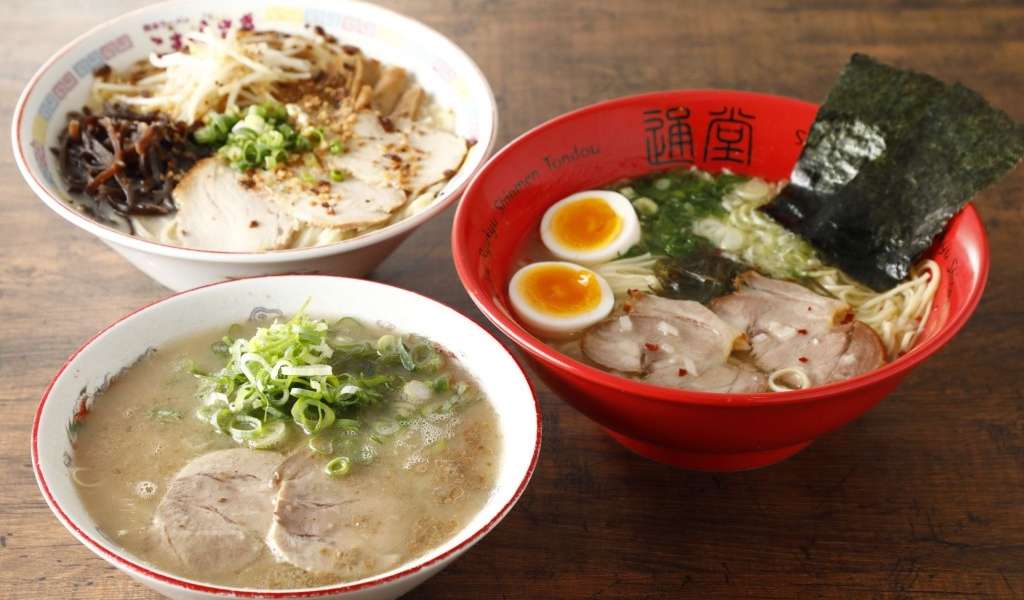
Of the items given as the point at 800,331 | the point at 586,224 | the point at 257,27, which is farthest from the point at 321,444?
the point at 257,27

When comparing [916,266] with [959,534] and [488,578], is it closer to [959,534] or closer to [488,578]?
[959,534]

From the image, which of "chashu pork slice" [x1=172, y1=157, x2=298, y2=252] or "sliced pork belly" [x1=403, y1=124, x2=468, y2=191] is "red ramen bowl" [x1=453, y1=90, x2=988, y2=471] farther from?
"chashu pork slice" [x1=172, y1=157, x2=298, y2=252]

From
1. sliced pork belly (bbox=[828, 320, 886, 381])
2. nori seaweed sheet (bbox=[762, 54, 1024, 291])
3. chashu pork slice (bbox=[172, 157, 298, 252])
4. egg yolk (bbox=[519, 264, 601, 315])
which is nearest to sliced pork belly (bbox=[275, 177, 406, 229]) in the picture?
chashu pork slice (bbox=[172, 157, 298, 252])

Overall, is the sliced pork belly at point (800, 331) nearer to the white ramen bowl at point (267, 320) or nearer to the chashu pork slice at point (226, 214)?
the white ramen bowl at point (267, 320)

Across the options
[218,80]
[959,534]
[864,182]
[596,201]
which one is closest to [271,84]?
[218,80]

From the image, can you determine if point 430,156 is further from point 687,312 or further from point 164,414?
point 164,414

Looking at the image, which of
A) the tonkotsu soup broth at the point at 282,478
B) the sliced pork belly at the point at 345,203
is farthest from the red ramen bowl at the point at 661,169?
the sliced pork belly at the point at 345,203
